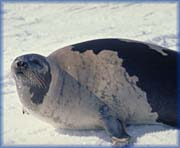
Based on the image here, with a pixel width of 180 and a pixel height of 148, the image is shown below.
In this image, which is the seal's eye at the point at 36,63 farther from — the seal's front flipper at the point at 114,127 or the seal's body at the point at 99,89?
the seal's front flipper at the point at 114,127

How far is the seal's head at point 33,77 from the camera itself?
3680 millimetres

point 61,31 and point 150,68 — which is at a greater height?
point 61,31

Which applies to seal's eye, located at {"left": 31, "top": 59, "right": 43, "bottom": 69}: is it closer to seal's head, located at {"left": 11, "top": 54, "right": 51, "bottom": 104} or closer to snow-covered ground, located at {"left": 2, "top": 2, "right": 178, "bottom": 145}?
seal's head, located at {"left": 11, "top": 54, "right": 51, "bottom": 104}

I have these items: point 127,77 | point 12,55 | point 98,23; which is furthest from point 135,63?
point 98,23

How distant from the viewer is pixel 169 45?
211 inches

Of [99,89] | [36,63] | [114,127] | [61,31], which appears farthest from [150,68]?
[61,31]

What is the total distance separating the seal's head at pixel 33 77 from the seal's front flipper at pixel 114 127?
455 mm

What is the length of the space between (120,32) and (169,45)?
27.9 inches

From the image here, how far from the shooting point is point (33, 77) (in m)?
3.71

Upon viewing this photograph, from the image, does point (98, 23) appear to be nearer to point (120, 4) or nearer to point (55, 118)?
point (120, 4)

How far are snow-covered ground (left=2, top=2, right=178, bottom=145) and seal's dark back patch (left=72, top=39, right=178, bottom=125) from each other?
210 millimetres

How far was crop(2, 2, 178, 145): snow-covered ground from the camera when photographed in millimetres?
3877

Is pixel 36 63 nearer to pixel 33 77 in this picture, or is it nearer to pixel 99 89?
pixel 33 77

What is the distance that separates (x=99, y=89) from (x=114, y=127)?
0.30 m
